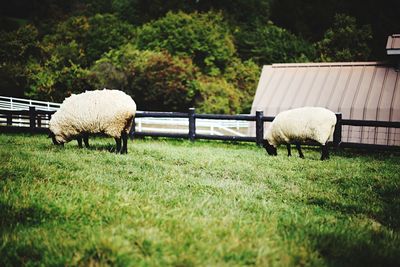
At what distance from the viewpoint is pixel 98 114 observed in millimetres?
8477

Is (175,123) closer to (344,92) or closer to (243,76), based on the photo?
(344,92)

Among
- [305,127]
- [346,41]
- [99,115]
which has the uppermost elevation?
[346,41]

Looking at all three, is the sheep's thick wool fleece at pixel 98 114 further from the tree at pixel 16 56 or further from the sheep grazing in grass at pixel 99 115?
the tree at pixel 16 56

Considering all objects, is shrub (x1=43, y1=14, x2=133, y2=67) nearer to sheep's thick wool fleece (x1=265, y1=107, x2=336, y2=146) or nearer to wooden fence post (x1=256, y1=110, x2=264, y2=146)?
wooden fence post (x1=256, y1=110, x2=264, y2=146)

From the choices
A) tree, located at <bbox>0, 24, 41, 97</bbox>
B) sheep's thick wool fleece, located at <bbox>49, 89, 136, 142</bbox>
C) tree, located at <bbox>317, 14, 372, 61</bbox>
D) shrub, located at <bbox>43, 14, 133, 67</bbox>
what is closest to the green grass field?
sheep's thick wool fleece, located at <bbox>49, 89, 136, 142</bbox>

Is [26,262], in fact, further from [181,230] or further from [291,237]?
[291,237]

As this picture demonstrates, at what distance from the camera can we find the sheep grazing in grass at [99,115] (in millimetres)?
8461

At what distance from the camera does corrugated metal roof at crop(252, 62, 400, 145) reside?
1290cm

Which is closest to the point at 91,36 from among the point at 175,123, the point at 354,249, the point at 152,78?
the point at 152,78

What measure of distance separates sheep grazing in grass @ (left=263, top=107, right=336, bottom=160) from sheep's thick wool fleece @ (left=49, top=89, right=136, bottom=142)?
387cm

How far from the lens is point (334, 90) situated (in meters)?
13.9

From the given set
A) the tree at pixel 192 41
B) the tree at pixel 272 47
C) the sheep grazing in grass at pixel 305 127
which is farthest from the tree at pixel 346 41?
the sheep grazing in grass at pixel 305 127

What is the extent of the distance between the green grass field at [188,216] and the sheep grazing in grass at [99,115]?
205cm

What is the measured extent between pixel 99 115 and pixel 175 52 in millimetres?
23398
